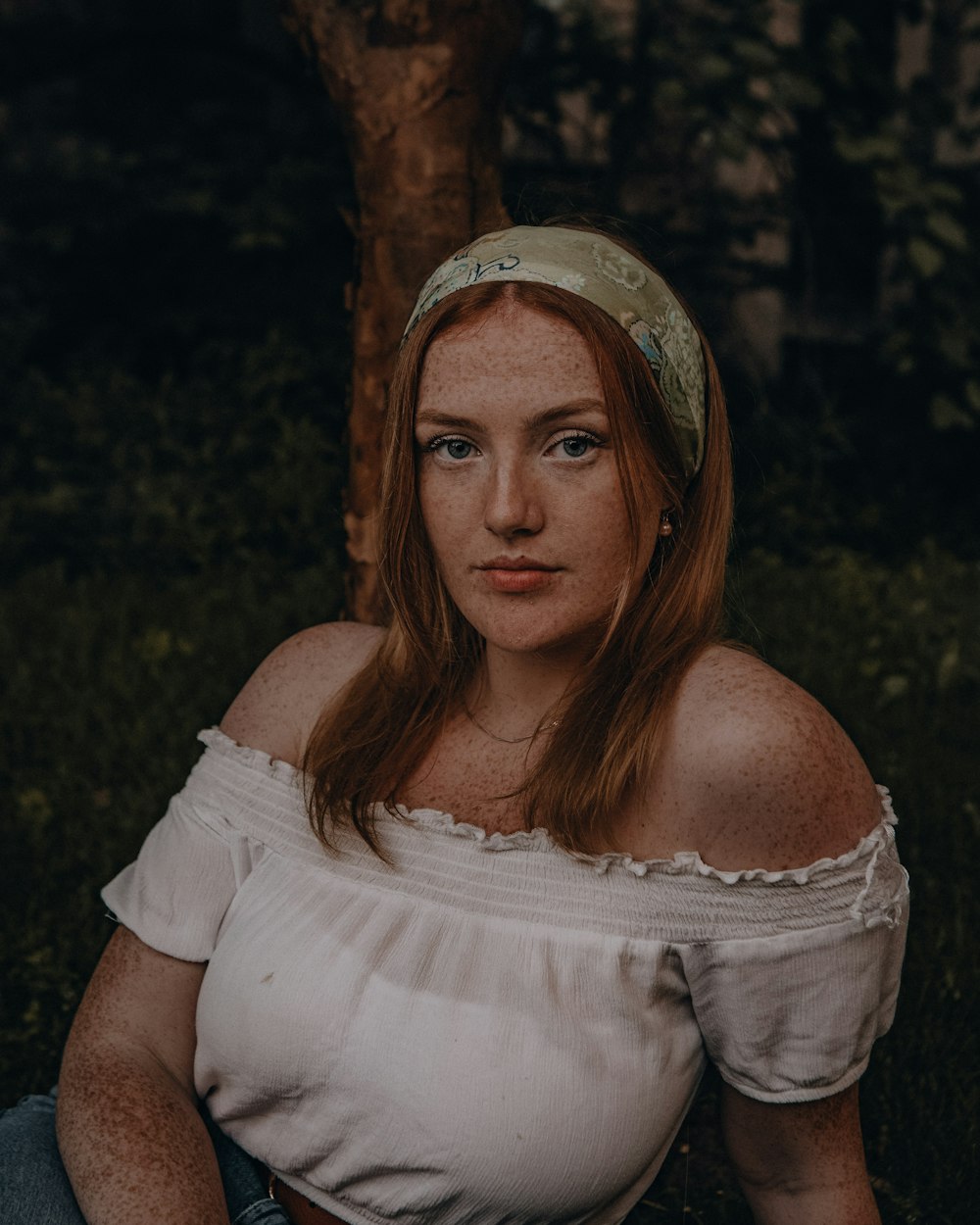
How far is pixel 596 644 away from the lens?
68.3 inches

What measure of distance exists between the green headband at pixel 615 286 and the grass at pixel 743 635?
1.07 ft

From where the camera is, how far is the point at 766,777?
1.53 metres

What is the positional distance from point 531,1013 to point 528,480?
2.05 ft

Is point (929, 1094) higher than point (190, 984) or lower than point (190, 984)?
lower

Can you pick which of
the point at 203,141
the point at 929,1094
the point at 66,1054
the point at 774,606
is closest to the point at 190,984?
the point at 66,1054

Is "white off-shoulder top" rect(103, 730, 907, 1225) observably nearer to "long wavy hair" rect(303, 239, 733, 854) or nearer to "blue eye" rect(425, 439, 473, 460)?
"long wavy hair" rect(303, 239, 733, 854)

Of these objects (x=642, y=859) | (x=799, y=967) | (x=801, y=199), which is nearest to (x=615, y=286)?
(x=642, y=859)

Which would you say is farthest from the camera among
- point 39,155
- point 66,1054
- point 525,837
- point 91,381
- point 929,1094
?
point 39,155

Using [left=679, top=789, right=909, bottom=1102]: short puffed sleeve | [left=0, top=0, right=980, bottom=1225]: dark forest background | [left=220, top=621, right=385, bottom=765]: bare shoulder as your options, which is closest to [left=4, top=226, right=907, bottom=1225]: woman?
[left=679, top=789, right=909, bottom=1102]: short puffed sleeve

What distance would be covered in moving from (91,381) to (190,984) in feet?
15.7

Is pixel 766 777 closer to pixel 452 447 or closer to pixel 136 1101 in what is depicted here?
pixel 452 447

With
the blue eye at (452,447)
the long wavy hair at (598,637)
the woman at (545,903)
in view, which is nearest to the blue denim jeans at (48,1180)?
the woman at (545,903)

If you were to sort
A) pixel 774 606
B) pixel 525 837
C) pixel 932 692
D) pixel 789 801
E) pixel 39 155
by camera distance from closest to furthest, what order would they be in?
pixel 789 801 → pixel 525 837 → pixel 932 692 → pixel 774 606 → pixel 39 155

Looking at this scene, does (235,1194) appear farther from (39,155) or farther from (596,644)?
(39,155)
